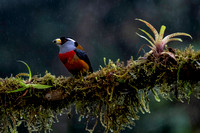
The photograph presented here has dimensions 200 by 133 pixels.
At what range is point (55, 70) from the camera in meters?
8.29

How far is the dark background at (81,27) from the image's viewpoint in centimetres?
819

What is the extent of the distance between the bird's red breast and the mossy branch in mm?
520

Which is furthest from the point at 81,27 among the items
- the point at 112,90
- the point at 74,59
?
the point at 112,90

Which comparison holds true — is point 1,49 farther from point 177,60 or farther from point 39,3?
point 177,60

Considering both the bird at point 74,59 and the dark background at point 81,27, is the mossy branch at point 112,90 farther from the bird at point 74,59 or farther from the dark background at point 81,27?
the dark background at point 81,27

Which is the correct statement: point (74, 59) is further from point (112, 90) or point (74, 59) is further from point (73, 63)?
point (112, 90)

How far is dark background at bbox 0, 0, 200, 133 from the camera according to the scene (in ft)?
26.9

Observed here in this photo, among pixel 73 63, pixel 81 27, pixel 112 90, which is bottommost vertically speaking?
pixel 112 90

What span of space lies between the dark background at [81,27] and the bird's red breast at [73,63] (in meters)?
4.76

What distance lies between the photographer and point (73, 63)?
233cm

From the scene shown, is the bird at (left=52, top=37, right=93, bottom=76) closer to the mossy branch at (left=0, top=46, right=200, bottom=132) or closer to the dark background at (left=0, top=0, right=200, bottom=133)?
the mossy branch at (left=0, top=46, right=200, bottom=132)

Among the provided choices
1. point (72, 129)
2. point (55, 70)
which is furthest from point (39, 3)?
point (72, 129)

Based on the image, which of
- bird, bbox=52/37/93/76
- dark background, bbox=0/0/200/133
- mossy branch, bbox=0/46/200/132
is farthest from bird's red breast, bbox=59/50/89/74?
dark background, bbox=0/0/200/133

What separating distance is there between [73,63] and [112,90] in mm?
811
